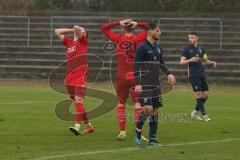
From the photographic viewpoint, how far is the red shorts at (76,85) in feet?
52.4

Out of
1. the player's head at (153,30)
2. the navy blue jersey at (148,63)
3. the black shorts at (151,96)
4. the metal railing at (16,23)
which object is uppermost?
the player's head at (153,30)

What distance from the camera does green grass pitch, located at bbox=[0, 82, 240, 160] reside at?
1202cm

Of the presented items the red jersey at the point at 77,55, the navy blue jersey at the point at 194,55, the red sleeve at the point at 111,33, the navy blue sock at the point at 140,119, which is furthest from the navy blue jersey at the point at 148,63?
the navy blue jersey at the point at 194,55

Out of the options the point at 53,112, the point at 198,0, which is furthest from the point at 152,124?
the point at 198,0

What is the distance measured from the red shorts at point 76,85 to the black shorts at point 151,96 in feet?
7.83

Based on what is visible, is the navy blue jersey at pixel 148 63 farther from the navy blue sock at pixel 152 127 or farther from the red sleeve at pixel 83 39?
the red sleeve at pixel 83 39

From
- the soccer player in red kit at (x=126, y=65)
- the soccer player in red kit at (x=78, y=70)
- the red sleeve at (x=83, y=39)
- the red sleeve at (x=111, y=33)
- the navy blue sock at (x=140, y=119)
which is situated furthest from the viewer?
the red sleeve at (x=83, y=39)

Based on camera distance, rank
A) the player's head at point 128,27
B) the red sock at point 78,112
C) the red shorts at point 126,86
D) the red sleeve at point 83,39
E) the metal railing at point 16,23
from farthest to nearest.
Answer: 1. the metal railing at point 16,23
2. the red sleeve at point 83,39
3. the red sock at point 78,112
4. the red shorts at point 126,86
5. the player's head at point 128,27

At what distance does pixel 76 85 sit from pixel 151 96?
9.37ft

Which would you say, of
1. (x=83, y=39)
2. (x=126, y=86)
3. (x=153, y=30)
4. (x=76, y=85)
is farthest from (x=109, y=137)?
(x=153, y=30)

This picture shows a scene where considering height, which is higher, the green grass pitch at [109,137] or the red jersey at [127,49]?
the red jersey at [127,49]

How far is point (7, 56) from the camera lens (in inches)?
1633

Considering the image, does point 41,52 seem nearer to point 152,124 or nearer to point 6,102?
point 6,102

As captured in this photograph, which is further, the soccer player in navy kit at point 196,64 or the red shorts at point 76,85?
the soccer player in navy kit at point 196,64
